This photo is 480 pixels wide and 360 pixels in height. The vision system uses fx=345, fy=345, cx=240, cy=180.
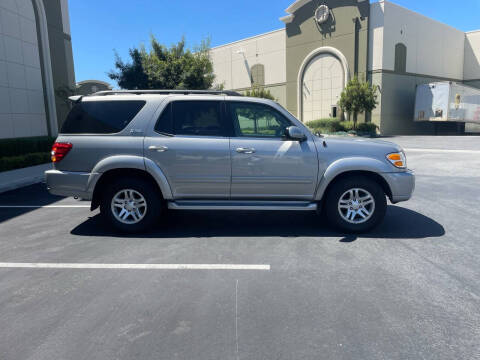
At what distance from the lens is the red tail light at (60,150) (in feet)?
17.0

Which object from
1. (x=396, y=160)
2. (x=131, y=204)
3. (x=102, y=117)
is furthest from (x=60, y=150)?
(x=396, y=160)

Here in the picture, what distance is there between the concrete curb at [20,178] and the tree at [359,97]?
23637mm

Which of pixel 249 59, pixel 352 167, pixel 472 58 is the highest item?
pixel 249 59

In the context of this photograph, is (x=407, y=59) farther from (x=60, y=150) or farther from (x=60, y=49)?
(x=60, y=150)

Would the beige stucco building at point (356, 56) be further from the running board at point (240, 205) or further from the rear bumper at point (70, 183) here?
the rear bumper at point (70, 183)

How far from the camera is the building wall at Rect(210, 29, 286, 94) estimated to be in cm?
3672

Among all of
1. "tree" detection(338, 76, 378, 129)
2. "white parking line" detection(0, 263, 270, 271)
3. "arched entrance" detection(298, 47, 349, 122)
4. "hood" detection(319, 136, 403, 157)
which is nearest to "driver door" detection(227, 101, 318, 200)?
"hood" detection(319, 136, 403, 157)

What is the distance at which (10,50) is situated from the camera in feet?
47.8

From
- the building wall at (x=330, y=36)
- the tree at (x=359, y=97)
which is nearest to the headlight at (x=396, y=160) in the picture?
the tree at (x=359, y=97)

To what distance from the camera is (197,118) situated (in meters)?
5.30

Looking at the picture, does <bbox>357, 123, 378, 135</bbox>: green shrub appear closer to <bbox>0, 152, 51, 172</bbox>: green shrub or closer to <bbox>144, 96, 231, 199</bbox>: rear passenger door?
<bbox>0, 152, 51, 172</bbox>: green shrub

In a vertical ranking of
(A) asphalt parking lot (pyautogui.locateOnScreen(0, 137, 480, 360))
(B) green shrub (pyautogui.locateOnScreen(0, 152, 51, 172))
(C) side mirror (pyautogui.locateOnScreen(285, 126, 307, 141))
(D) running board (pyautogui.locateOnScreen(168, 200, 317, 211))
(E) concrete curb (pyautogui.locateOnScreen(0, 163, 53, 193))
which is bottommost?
(A) asphalt parking lot (pyautogui.locateOnScreen(0, 137, 480, 360))

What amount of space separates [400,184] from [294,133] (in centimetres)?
177

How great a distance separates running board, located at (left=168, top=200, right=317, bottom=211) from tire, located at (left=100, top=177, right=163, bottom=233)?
0.30m
